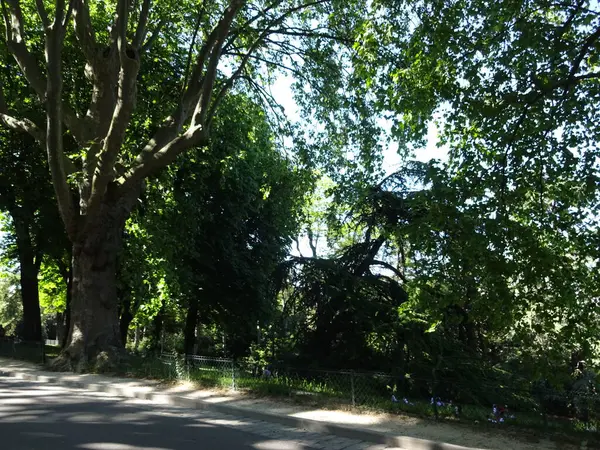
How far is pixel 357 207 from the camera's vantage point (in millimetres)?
15328

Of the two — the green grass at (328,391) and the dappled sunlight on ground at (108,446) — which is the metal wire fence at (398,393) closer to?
the green grass at (328,391)

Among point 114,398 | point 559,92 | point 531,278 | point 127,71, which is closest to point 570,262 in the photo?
point 531,278

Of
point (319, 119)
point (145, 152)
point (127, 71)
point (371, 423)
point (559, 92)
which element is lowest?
point (371, 423)

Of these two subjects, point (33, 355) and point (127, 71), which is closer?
point (127, 71)

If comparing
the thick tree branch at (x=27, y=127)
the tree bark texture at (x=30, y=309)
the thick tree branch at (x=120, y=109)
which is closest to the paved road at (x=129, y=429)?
the thick tree branch at (x=120, y=109)

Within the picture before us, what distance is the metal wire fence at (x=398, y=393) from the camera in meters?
8.09

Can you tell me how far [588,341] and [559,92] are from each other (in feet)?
13.1

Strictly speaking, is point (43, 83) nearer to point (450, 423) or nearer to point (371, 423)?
point (371, 423)

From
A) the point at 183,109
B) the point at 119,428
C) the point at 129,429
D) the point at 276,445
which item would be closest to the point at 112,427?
the point at 119,428

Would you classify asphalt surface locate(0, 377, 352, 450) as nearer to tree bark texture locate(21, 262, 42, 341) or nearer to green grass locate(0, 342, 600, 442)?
green grass locate(0, 342, 600, 442)

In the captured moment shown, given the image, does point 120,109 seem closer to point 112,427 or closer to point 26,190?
point 112,427

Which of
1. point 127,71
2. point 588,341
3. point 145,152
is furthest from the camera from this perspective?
point 145,152

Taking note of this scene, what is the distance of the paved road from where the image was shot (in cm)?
657

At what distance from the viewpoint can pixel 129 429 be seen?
746 cm
